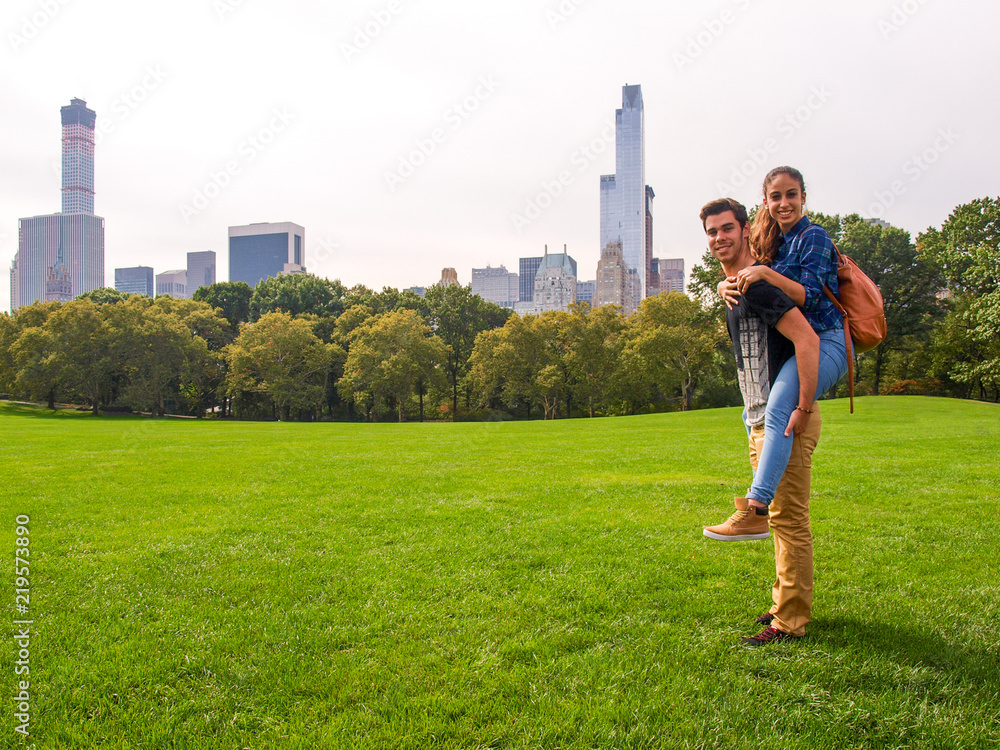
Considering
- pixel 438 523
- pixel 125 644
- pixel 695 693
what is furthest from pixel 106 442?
pixel 695 693

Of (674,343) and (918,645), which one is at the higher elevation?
(674,343)

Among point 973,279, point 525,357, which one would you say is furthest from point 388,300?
point 973,279

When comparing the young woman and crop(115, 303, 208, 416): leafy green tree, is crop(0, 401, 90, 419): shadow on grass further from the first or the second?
the young woman

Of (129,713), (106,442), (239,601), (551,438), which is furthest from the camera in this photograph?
(551,438)

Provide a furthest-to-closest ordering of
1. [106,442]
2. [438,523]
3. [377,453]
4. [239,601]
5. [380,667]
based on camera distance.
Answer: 1. [106,442]
2. [377,453]
3. [438,523]
4. [239,601]
5. [380,667]

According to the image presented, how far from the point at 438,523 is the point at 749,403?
420 cm

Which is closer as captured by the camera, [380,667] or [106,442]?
[380,667]

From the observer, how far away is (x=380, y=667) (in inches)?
131

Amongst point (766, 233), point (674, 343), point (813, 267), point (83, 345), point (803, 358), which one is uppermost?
point (674, 343)

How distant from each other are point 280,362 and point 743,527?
167 feet

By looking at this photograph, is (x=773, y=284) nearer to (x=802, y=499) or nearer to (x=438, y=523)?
(x=802, y=499)

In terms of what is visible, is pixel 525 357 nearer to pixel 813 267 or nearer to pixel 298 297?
pixel 298 297

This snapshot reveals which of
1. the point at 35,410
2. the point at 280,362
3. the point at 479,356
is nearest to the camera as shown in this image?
the point at 35,410

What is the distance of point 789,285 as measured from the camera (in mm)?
3336
